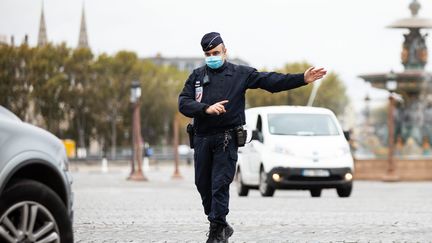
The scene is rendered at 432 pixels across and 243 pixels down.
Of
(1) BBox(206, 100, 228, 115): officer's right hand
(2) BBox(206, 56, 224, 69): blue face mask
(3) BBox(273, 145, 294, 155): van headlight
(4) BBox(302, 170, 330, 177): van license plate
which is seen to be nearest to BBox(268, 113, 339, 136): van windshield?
(3) BBox(273, 145, 294, 155): van headlight

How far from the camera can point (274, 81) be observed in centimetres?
980

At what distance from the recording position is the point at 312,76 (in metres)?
9.56

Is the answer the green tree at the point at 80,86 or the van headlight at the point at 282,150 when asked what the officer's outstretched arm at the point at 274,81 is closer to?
the van headlight at the point at 282,150

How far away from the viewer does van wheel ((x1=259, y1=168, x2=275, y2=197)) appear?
73.1ft

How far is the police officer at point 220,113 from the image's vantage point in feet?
31.8

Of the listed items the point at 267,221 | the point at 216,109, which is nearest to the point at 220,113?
the point at 216,109

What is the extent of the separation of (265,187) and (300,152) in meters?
0.94

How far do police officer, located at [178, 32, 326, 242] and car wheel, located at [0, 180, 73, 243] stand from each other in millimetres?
3209

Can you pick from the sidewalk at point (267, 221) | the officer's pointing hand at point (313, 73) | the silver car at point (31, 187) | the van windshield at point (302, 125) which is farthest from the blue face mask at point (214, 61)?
the van windshield at point (302, 125)

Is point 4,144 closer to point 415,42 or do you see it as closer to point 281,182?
point 281,182

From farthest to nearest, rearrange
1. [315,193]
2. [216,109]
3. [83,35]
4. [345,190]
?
1. [83,35]
2. [315,193]
3. [345,190]
4. [216,109]

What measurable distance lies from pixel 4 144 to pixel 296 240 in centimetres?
483

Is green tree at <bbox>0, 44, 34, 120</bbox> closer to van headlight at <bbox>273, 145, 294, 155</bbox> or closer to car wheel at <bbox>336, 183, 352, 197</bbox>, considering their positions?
car wheel at <bbox>336, 183, 352, 197</bbox>

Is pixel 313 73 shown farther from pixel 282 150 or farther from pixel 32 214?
pixel 282 150
